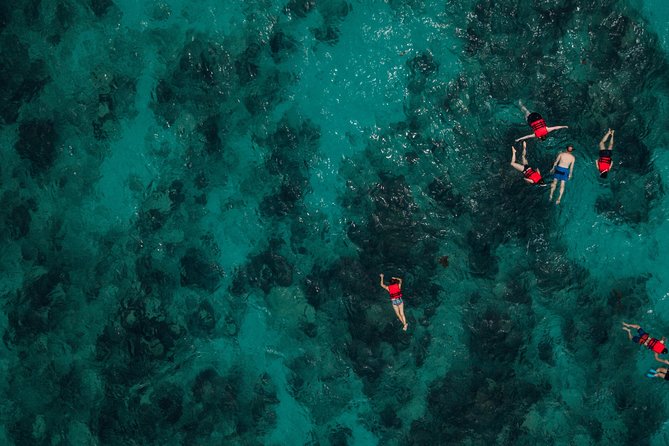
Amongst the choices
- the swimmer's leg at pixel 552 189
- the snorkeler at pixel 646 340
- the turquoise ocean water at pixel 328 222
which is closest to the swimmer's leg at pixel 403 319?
the turquoise ocean water at pixel 328 222

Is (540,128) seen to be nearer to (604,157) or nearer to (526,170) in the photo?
(526,170)

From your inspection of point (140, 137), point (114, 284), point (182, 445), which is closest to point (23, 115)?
point (140, 137)

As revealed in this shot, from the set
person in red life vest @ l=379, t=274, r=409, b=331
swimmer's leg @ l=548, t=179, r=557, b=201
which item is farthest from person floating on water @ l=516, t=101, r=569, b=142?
person in red life vest @ l=379, t=274, r=409, b=331

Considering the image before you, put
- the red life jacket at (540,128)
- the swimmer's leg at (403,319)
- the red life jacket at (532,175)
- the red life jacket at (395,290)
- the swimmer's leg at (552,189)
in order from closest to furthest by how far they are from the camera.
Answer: the red life jacket at (540,128)
the red life jacket at (532,175)
the red life jacket at (395,290)
the swimmer's leg at (552,189)
the swimmer's leg at (403,319)

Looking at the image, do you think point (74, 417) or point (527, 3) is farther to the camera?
point (74, 417)

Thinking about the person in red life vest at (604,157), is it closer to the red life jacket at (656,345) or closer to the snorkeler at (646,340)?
the snorkeler at (646,340)

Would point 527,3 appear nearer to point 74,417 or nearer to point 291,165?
point 291,165
